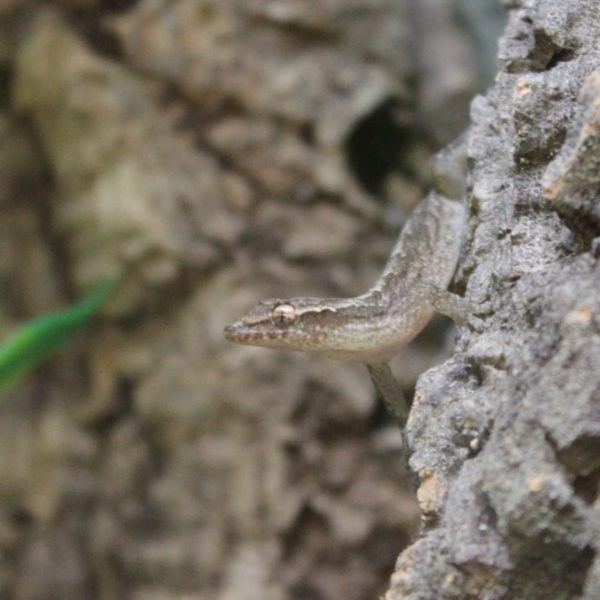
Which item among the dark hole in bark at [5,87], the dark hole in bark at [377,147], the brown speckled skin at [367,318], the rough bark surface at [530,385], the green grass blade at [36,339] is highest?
the dark hole in bark at [5,87]

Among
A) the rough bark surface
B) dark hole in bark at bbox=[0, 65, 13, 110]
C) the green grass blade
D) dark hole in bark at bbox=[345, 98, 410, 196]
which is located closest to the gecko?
the rough bark surface

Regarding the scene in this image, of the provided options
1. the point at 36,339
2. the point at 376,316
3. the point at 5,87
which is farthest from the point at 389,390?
the point at 5,87

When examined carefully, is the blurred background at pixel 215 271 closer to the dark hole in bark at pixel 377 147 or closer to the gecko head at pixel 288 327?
the dark hole in bark at pixel 377 147

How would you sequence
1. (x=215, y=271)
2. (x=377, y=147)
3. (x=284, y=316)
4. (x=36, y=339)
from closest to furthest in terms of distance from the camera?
(x=284, y=316), (x=36, y=339), (x=215, y=271), (x=377, y=147)

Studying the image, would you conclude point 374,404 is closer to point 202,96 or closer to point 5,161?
point 202,96

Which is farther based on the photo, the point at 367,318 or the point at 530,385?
the point at 367,318

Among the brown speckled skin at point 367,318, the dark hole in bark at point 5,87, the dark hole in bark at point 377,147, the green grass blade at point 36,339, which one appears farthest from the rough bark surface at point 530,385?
the dark hole in bark at point 5,87

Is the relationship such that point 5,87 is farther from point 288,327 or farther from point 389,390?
point 389,390

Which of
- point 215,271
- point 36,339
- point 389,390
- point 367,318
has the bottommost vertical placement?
point 389,390
